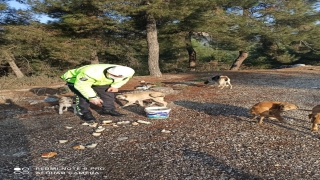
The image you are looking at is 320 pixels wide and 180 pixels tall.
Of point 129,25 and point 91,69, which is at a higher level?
point 129,25

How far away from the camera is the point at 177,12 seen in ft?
35.2

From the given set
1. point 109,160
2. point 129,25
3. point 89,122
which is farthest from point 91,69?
point 129,25

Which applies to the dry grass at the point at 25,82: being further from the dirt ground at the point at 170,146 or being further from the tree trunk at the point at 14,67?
the dirt ground at the point at 170,146

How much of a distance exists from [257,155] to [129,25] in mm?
10561

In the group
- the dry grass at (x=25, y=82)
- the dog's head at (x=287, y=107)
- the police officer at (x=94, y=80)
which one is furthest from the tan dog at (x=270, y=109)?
the dry grass at (x=25, y=82)

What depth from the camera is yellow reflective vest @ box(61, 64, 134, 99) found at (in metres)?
4.69

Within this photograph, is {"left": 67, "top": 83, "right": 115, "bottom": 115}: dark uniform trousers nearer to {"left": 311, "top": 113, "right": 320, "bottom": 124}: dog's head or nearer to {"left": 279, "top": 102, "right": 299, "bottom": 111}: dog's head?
{"left": 279, "top": 102, "right": 299, "bottom": 111}: dog's head

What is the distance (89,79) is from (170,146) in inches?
73.8

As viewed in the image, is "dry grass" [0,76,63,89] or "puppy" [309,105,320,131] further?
"dry grass" [0,76,63,89]

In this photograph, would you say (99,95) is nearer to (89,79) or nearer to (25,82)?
(89,79)

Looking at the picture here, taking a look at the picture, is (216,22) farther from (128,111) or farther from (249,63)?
(249,63)

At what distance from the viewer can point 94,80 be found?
4863 millimetres
